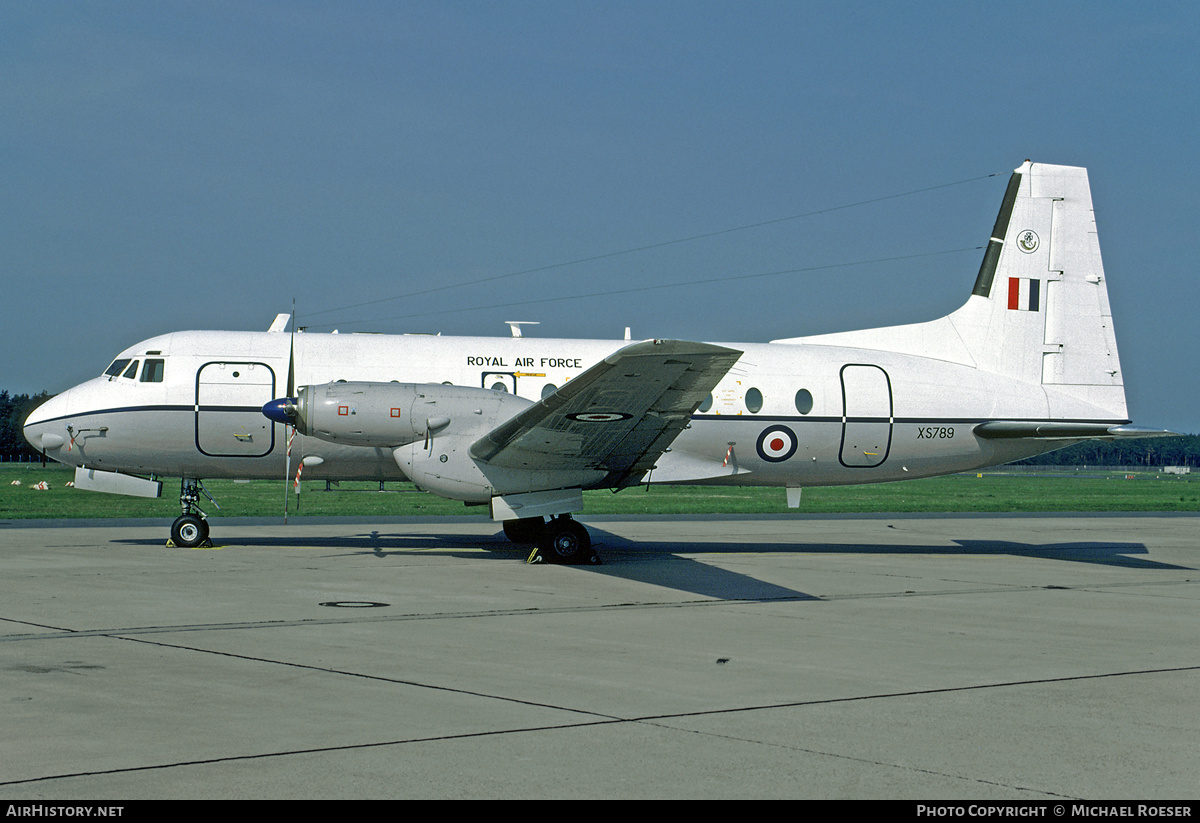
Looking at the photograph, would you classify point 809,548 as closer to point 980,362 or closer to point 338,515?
point 980,362

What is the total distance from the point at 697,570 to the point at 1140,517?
23056 millimetres

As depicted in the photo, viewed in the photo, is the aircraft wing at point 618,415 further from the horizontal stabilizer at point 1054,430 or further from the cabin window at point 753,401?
the horizontal stabilizer at point 1054,430

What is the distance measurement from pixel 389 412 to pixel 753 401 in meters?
6.22

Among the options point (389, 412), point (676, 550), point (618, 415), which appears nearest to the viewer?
point (618, 415)

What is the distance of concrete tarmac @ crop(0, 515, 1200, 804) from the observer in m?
5.47

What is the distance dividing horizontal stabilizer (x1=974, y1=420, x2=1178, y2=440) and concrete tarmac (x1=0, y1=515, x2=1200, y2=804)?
8.21 feet

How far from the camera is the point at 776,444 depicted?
18375 mm

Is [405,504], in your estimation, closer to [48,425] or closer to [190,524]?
[190,524]

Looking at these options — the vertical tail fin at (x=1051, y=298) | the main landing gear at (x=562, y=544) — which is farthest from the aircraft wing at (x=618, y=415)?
the vertical tail fin at (x=1051, y=298)

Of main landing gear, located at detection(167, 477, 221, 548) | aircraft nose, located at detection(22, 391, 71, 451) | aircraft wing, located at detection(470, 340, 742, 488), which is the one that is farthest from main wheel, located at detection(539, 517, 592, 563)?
aircraft nose, located at detection(22, 391, 71, 451)

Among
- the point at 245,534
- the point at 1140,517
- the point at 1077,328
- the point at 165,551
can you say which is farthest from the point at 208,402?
the point at 1140,517

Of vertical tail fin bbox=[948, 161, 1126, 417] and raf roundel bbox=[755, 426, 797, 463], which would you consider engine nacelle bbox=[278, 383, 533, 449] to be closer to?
raf roundel bbox=[755, 426, 797, 463]

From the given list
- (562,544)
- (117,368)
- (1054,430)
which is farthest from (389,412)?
(1054,430)

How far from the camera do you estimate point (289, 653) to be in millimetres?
8883
